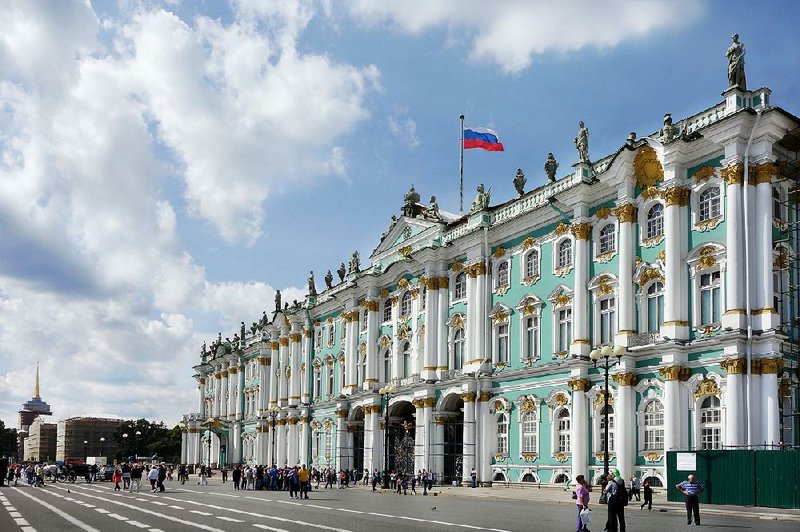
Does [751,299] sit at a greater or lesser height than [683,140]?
lesser

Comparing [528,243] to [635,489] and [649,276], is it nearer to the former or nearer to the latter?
[649,276]

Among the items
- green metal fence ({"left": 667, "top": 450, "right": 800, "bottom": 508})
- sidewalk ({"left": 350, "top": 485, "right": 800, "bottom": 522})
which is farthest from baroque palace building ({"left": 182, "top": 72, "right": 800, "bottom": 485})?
green metal fence ({"left": 667, "top": 450, "right": 800, "bottom": 508})

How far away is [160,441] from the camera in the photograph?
163375 mm

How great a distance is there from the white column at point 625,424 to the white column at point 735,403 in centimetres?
512

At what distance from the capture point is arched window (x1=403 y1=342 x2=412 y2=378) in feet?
203

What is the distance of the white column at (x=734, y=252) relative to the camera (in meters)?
38.0

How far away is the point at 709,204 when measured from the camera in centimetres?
4056

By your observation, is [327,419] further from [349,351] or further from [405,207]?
[405,207]

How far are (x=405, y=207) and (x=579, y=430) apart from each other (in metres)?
24.9

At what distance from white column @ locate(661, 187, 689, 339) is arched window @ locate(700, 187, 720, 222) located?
2.50 feet

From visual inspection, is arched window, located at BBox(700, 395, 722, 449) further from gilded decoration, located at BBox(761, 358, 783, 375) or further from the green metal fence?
the green metal fence

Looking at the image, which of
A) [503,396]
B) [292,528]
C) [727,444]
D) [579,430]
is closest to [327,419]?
[503,396]

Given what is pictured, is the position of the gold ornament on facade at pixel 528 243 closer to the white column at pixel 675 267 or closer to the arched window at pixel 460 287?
the arched window at pixel 460 287

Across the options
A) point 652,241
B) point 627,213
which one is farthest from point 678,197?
point 627,213
